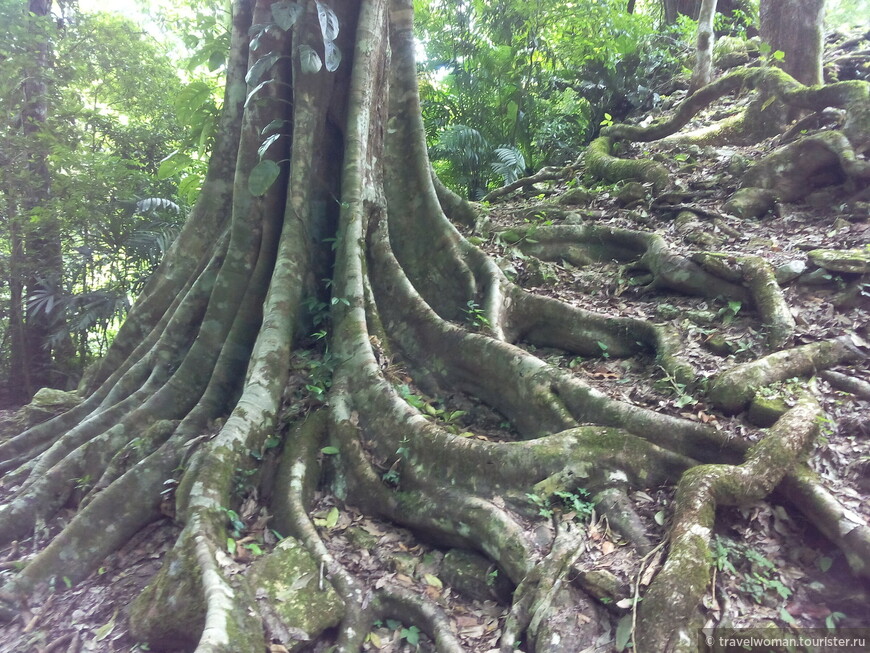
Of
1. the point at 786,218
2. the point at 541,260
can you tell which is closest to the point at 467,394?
the point at 541,260

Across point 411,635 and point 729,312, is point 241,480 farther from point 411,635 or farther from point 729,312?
point 729,312

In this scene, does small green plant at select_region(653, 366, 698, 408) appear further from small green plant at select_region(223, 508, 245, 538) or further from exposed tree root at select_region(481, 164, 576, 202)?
exposed tree root at select_region(481, 164, 576, 202)

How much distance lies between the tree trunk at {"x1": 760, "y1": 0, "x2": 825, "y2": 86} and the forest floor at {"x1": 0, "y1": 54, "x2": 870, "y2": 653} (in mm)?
3587

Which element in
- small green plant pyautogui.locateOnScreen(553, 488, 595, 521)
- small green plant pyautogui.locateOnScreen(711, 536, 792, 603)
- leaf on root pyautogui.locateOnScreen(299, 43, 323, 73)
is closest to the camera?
small green plant pyautogui.locateOnScreen(711, 536, 792, 603)

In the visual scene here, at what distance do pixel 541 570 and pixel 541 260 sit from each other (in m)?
4.05

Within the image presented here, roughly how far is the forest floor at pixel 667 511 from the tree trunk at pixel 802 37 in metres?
3.59

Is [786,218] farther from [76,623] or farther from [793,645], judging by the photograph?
[76,623]

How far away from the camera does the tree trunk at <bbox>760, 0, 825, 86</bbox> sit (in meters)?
8.50

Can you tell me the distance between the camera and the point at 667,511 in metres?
3.24

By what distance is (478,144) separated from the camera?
9891 mm

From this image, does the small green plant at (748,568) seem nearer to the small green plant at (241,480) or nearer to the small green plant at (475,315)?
the small green plant at (475,315)

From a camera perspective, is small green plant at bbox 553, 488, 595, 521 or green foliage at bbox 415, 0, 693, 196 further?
green foliage at bbox 415, 0, 693, 196

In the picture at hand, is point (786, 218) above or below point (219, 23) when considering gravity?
below

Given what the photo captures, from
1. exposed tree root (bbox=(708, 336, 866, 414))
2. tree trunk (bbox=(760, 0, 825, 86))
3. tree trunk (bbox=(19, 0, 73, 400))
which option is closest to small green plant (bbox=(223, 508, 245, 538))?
exposed tree root (bbox=(708, 336, 866, 414))
